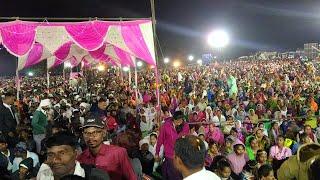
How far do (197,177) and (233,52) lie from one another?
325ft

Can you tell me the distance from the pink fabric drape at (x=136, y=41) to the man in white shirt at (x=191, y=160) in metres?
7.52

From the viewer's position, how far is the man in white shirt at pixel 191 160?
9.45 feet

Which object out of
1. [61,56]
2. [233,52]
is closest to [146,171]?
[61,56]

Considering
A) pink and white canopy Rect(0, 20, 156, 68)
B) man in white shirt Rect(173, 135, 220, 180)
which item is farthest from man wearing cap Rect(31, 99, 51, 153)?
man in white shirt Rect(173, 135, 220, 180)

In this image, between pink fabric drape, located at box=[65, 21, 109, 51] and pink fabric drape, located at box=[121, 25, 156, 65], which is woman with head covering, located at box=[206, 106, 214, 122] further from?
pink fabric drape, located at box=[65, 21, 109, 51]

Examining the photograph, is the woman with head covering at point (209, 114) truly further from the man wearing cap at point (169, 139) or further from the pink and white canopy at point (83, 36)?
the man wearing cap at point (169, 139)

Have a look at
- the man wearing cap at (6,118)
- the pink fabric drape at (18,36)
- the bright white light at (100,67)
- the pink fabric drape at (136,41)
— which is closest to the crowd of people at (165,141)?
the man wearing cap at (6,118)

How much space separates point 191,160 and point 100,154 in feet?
4.02

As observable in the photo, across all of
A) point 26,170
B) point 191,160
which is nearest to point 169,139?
point 26,170

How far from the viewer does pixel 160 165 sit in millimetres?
8320

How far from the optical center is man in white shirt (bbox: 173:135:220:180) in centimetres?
288

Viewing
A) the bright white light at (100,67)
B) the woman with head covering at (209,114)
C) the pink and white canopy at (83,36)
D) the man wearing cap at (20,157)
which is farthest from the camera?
the bright white light at (100,67)

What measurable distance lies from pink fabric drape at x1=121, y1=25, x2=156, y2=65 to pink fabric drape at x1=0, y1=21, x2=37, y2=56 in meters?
2.31

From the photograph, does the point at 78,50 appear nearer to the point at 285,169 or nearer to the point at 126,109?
the point at 126,109
